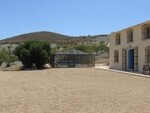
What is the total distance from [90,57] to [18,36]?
251 feet

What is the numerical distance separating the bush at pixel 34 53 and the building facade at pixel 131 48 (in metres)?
8.61

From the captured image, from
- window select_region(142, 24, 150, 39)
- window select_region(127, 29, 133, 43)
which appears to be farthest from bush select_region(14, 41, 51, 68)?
window select_region(142, 24, 150, 39)

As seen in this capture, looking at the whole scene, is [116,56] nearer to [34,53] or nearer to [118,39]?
[118,39]

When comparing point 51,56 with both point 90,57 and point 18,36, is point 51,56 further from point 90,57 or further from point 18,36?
point 18,36

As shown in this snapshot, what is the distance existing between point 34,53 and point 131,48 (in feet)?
46.0

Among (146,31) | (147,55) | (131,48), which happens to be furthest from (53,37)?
(147,55)

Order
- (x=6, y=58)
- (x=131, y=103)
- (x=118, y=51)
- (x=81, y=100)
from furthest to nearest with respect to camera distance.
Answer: (x=6, y=58) < (x=118, y=51) < (x=81, y=100) < (x=131, y=103)

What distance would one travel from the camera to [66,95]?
1452 centimetres

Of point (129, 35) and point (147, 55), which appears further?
point (129, 35)

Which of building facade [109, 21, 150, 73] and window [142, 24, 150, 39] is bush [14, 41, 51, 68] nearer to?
building facade [109, 21, 150, 73]

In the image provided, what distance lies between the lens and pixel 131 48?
114 ft

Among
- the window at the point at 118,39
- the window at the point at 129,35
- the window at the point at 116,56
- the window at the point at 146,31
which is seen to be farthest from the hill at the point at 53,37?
the window at the point at 146,31

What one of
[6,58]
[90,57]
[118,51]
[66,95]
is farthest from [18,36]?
[66,95]

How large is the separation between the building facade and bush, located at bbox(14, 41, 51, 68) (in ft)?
28.2
